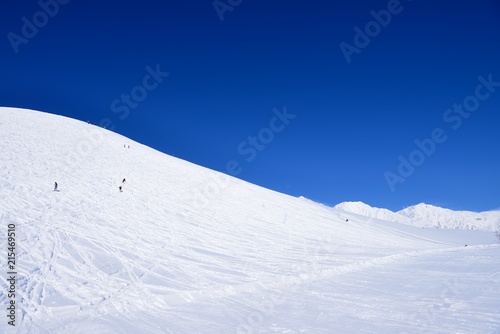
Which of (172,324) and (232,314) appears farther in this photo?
(232,314)

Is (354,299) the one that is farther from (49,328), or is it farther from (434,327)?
(49,328)

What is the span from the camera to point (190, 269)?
43.4 ft

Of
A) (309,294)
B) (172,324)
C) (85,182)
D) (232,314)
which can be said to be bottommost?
(172,324)

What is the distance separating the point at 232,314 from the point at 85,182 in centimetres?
1955

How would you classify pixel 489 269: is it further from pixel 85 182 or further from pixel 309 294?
pixel 85 182

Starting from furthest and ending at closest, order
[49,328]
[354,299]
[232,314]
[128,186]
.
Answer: [128,186], [354,299], [232,314], [49,328]

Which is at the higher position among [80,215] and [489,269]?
[489,269]

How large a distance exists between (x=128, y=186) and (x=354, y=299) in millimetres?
21114

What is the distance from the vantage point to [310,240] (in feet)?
78.1

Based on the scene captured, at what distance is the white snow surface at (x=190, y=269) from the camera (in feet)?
27.5

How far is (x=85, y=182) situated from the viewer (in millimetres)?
24547

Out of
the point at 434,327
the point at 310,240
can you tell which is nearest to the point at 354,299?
the point at 434,327

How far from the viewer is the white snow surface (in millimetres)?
8383

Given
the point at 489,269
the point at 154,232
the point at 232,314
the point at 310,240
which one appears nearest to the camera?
the point at 232,314
